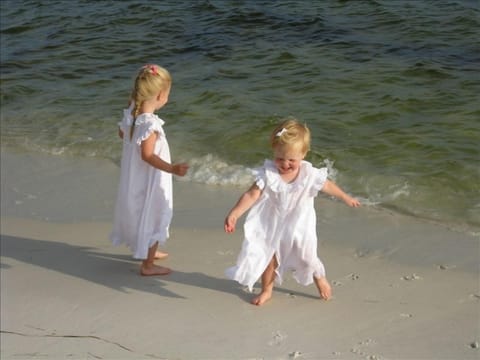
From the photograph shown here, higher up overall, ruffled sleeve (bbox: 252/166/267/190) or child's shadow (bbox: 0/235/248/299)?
ruffled sleeve (bbox: 252/166/267/190)

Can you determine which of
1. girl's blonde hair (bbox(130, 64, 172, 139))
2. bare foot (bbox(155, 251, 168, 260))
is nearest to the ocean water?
bare foot (bbox(155, 251, 168, 260))

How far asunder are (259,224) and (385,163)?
8.09 feet

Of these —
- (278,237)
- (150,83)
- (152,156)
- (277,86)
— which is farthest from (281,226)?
(277,86)

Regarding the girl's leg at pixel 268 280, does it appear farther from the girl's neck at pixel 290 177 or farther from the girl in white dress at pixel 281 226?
the girl's neck at pixel 290 177

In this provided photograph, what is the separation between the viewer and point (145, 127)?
482 cm

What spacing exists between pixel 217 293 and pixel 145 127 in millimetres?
1035

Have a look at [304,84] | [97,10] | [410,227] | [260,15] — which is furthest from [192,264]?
[97,10]

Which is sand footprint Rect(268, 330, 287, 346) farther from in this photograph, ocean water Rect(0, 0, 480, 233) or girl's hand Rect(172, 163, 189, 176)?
ocean water Rect(0, 0, 480, 233)

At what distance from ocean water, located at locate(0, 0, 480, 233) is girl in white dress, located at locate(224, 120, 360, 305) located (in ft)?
4.76

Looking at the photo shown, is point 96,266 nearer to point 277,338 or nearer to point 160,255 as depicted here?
point 160,255

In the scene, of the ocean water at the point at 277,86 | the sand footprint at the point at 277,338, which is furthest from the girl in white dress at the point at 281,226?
the ocean water at the point at 277,86

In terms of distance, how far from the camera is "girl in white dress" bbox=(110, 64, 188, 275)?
4793 mm

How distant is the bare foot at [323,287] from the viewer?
4414 mm

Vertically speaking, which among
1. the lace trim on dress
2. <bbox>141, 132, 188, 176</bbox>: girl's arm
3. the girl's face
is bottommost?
<bbox>141, 132, 188, 176</bbox>: girl's arm
